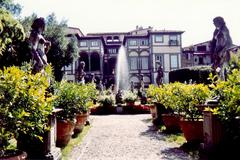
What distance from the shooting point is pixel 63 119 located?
8977 mm

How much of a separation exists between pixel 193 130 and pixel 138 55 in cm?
4992

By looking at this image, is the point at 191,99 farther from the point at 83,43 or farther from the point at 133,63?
the point at 83,43

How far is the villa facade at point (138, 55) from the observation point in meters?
56.0

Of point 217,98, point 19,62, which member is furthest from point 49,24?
point 217,98

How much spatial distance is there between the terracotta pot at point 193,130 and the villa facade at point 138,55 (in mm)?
45906

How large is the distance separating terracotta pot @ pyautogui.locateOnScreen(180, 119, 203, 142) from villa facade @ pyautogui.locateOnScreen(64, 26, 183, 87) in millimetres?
45906

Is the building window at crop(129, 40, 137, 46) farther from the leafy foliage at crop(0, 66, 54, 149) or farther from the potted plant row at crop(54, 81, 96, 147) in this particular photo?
the leafy foliage at crop(0, 66, 54, 149)

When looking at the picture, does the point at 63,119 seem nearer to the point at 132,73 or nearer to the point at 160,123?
the point at 160,123

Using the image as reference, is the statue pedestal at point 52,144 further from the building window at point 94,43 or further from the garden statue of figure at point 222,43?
the building window at point 94,43

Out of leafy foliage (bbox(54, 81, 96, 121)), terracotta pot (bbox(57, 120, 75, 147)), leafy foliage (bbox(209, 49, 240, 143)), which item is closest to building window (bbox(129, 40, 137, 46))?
leafy foliage (bbox(54, 81, 96, 121))

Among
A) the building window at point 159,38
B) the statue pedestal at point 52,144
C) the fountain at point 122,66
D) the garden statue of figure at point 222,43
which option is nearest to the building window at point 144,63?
the fountain at point 122,66

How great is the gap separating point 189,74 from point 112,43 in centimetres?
2300

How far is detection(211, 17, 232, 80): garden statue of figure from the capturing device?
8.23m

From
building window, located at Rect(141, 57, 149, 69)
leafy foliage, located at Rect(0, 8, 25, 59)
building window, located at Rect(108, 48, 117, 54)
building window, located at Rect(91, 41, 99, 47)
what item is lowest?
leafy foliage, located at Rect(0, 8, 25, 59)
